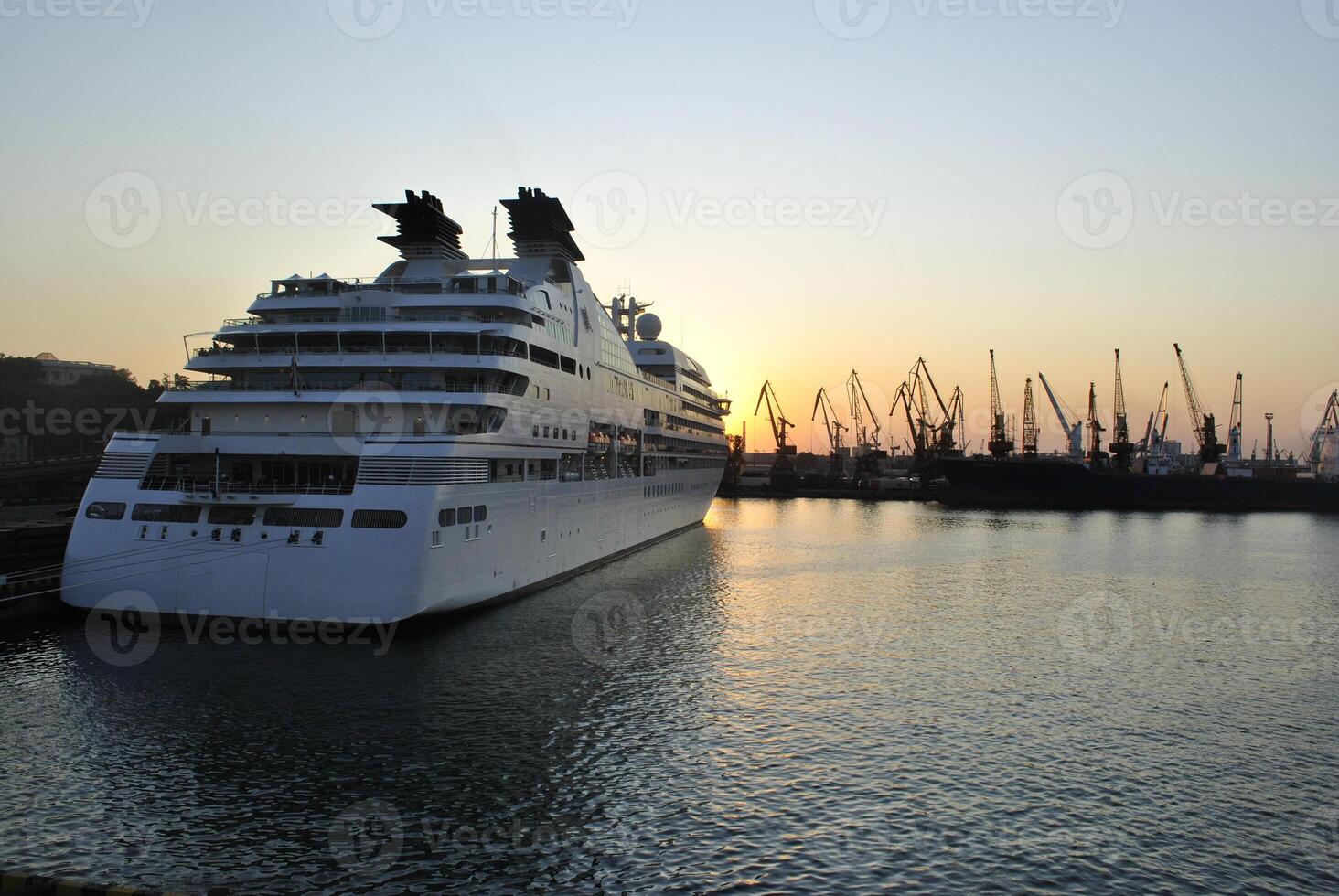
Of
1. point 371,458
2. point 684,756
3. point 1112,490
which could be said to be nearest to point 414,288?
point 371,458

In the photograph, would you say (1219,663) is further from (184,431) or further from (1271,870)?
(184,431)

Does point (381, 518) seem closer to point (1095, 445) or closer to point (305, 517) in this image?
point (305, 517)

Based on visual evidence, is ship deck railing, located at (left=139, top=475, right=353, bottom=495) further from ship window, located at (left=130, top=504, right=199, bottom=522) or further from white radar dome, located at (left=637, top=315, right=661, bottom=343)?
white radar dome, located at (left=637, top=315, right=661, bottom=343)

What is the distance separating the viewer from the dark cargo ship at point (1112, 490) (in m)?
138

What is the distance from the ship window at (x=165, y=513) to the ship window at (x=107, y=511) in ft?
1.64

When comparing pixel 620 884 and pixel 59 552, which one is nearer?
pixel 620 884

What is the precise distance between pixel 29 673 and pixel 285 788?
40.9 ft

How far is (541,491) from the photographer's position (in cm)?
3719

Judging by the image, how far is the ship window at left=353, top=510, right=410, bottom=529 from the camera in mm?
27109

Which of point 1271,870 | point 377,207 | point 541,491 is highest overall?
point 377,207

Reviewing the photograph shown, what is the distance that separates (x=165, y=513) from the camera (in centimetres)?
2823

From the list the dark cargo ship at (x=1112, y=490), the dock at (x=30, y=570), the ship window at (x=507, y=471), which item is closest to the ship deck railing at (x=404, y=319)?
the ship window at (x=507, y=471)

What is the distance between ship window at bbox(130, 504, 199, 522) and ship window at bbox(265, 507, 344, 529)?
2894 mm

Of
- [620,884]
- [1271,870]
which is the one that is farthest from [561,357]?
[1271,870]
